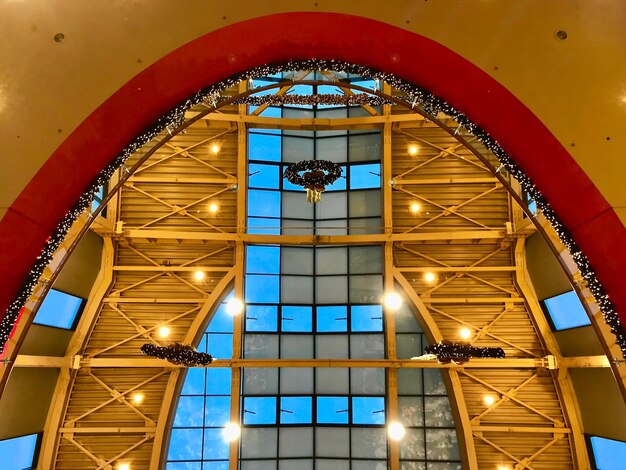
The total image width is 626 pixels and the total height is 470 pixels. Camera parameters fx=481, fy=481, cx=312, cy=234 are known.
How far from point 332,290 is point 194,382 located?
632 cm

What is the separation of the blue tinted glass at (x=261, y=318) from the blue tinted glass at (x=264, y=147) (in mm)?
5952

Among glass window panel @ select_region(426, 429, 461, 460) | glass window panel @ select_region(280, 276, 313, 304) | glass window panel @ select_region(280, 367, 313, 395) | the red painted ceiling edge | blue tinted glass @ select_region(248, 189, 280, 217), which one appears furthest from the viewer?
blue tinted glass @ select_region(248, 189, 280, 217)

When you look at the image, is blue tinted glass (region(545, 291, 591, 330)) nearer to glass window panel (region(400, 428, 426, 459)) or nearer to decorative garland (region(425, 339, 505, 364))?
decorative garland (region(425, 339, 505, 364))

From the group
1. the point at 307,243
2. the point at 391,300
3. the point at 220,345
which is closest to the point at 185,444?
the point at 220,345

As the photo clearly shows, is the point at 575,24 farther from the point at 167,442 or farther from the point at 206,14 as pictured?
the point at 167,442

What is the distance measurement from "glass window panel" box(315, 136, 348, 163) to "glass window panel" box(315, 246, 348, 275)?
3705 mm

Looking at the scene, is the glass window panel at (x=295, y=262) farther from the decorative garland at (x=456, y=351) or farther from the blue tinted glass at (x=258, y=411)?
the decorative garland at (x=456, y=351)

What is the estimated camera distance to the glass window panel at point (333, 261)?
19.3 metres

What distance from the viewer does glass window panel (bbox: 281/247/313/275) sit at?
19281 millimetres

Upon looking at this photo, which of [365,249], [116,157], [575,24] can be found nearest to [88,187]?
[116,157]

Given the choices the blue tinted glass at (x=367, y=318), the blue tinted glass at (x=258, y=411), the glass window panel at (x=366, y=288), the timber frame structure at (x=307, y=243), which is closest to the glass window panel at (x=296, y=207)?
the timber frame structure at (x=307, y=243)

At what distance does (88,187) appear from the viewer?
4973mm

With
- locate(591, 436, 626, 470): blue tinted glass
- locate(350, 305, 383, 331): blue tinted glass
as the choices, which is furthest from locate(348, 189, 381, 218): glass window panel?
locate(591, 436, 626, 470): blue tinted glass

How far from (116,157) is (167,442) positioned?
1500 cm
